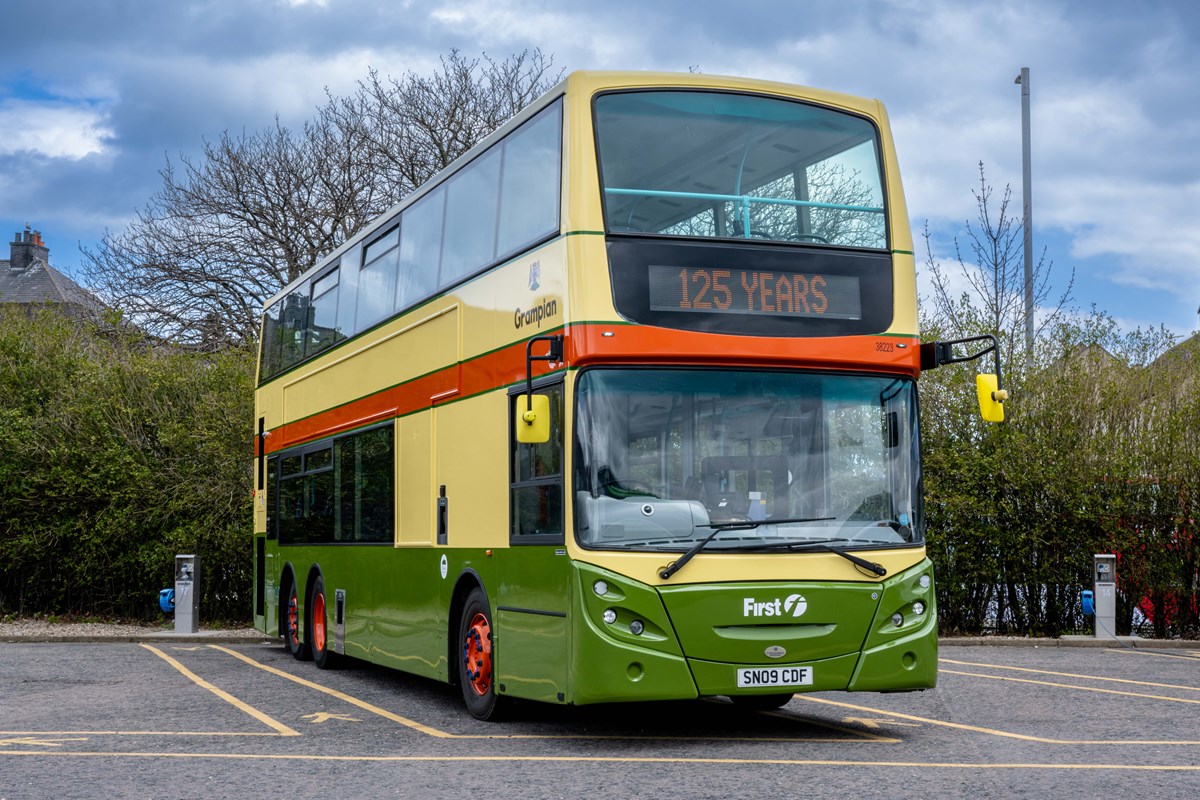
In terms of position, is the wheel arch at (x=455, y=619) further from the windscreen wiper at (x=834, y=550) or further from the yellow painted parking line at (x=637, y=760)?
the windscreen wiper at (x=834, y=550)

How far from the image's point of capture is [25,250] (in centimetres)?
Answer: 6850

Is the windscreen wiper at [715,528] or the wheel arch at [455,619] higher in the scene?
the windscreen wiper at [715,528]

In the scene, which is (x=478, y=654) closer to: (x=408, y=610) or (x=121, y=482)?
(x=408, y=610)

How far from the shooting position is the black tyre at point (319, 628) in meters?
15.7

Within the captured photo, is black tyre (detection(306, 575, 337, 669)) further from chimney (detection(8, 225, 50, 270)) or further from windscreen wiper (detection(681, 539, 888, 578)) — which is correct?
chimney (detection(8, 225, 50, 270))

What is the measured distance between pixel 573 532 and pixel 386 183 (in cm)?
2412

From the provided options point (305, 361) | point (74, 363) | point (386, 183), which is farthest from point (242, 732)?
point (386, 183)

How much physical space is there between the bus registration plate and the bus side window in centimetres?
138

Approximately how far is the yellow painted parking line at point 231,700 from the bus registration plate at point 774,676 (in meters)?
3.22

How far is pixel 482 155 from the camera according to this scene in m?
11.6


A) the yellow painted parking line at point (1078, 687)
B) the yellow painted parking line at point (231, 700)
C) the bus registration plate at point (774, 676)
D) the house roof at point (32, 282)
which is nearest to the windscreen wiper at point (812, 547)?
the bus registration plate at point (774, 676)

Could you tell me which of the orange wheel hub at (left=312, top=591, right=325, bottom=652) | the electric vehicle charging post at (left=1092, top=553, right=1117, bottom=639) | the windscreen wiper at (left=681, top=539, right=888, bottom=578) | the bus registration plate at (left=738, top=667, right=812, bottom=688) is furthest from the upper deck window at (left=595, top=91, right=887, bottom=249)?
the electric vehicle charging post at (left=1092, top=553, right=1117, bottom=639)

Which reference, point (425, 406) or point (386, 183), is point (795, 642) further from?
point (386, 183)

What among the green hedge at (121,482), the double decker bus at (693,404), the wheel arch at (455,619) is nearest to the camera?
the double decker bus at (693,404)
